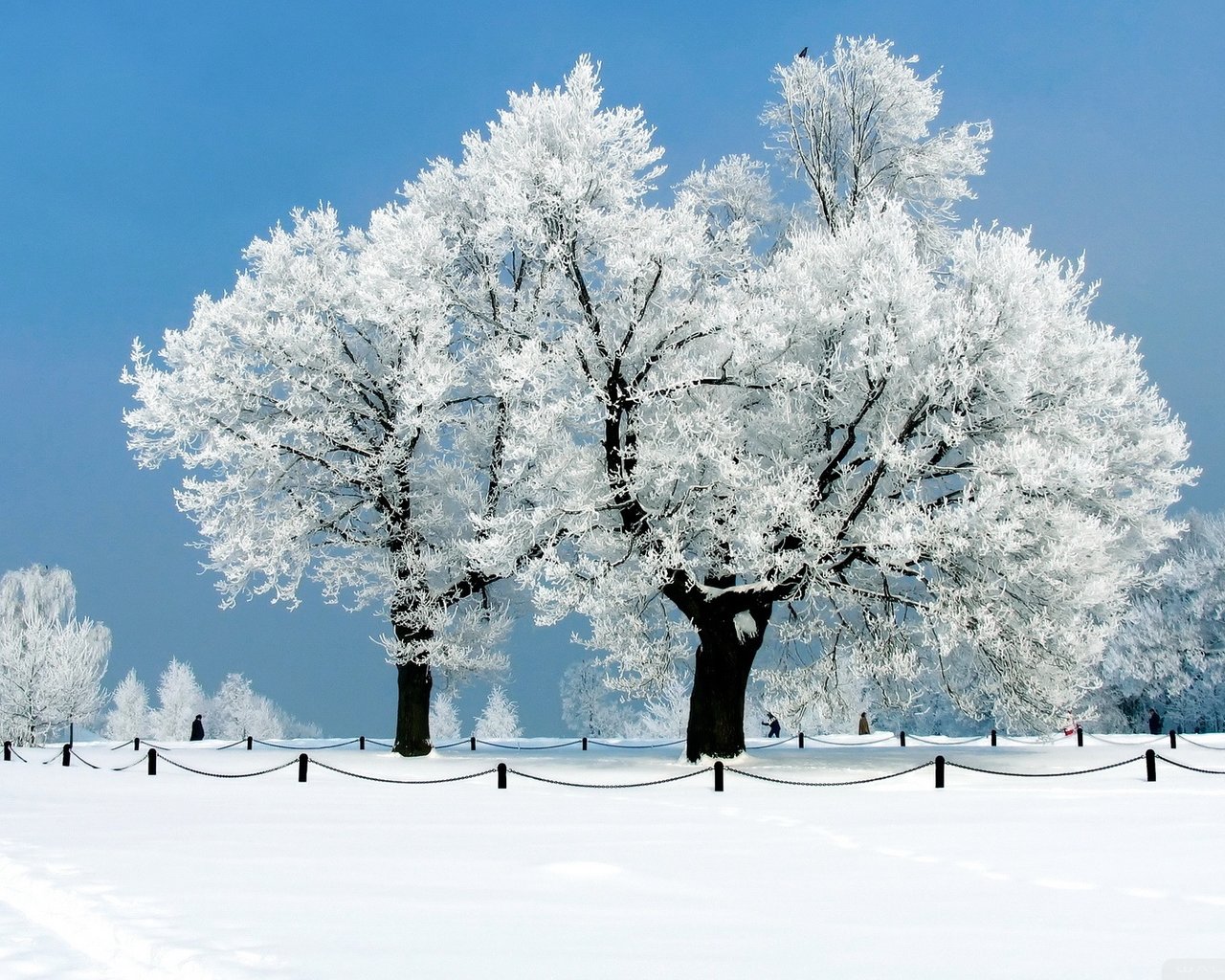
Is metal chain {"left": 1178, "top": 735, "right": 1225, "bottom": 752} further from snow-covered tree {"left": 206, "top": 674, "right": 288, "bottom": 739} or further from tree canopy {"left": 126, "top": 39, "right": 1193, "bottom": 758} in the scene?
snow-covered tree {"left": 206, "top": 674, "right": 288, "bottom": 739}

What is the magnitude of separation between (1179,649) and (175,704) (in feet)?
212

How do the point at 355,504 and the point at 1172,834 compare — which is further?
the point at 355,504

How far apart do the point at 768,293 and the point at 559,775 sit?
10919 millimetres

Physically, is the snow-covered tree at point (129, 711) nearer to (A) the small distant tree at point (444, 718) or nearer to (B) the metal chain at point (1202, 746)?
(A) the small distant tree at point (444, 718)

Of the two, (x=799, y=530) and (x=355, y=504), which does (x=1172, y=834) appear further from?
(x=355, y=504)

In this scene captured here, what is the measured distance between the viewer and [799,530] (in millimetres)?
22156

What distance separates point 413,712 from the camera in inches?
1173

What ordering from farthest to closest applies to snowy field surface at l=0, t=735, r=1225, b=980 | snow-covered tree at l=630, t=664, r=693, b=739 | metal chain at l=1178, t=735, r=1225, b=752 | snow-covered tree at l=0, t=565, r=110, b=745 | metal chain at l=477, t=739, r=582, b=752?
snow-covered tree at l=630, t=664, r=693, b=739 < snow-covered tree at l=0, t=565, r=110, b=745 < metal chain at l=477, t=739, r=582, b=752 < metal chain at l=1178, t=735, r=1225, b=752 < snowy field surface at l=0, t=735, r=1225, b=980

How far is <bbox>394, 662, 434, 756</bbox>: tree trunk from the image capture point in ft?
97.8

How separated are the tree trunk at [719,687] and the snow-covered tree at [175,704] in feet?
209

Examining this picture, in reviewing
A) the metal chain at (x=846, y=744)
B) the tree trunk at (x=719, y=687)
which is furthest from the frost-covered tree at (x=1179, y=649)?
the tree trunk at (x=719, y=687)

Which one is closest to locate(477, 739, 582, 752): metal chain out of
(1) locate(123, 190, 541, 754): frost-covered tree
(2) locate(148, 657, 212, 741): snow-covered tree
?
(1) locate(123, 190, 541, 754): frost-covered tree

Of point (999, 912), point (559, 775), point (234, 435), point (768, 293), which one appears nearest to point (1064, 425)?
point (768, 293)

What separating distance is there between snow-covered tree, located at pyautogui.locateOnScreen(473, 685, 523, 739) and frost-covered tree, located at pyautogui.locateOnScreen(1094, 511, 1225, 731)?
158 ft
